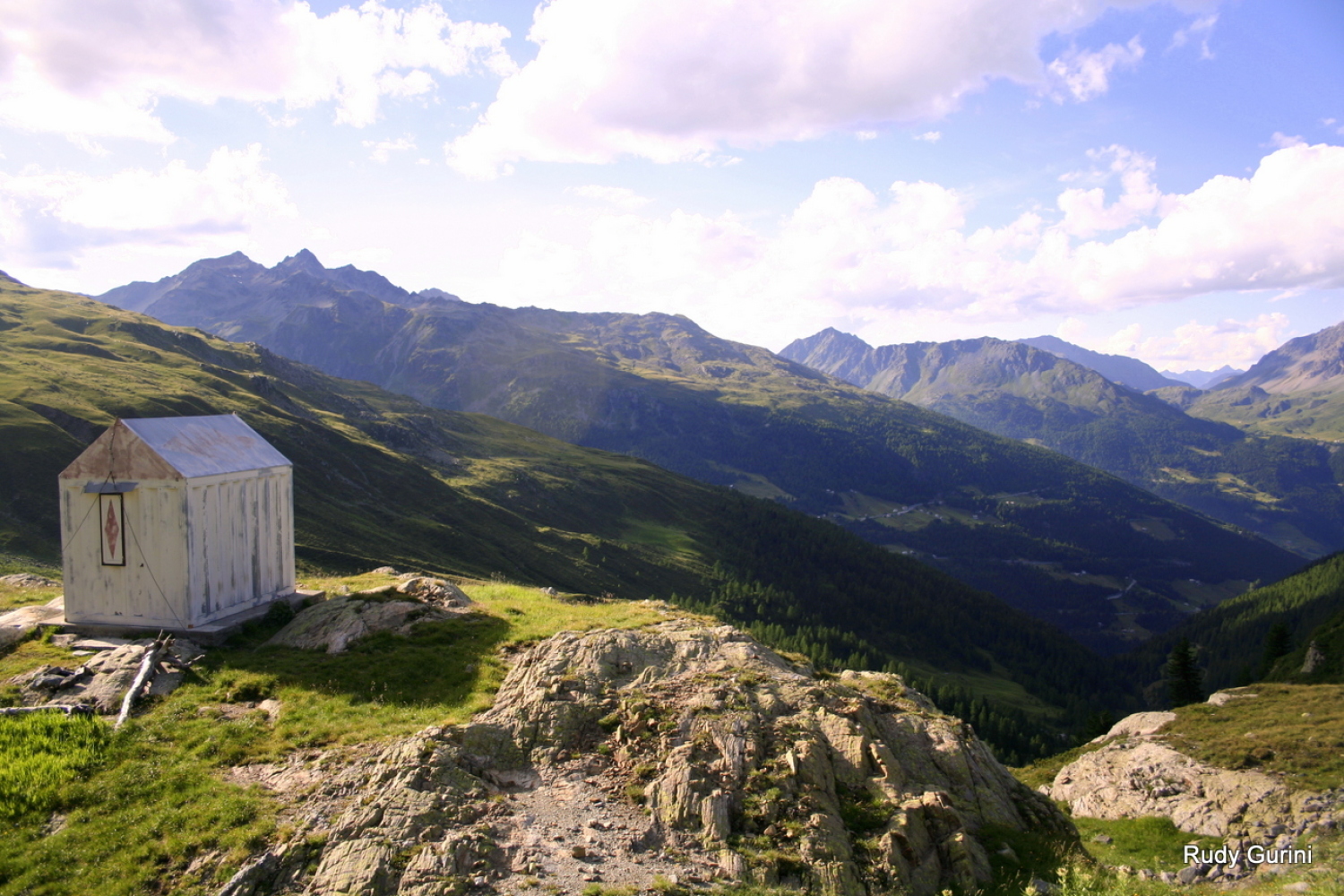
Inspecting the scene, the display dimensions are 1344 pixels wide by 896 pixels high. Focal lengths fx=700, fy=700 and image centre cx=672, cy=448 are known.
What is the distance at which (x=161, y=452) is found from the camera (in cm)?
2708

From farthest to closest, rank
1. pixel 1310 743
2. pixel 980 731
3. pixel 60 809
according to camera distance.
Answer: pixel 980 731
pixel 1310 743
pixel 60 809

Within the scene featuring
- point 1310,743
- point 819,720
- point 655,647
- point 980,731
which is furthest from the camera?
point 980,731

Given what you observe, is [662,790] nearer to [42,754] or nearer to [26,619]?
[42,754]

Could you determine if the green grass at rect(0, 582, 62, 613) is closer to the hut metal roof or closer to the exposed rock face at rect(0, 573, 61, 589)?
the exposed rock face at rect(0, 573, 61, 589)

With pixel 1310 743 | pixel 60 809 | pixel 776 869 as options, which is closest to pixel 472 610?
pixel 60 809

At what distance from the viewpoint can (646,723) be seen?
19.2m

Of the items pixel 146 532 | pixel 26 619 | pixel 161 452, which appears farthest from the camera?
pixel 26 619

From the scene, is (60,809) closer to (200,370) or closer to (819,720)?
(819,720)

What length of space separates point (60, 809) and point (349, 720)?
6322 mm

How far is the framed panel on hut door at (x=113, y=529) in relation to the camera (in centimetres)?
2738

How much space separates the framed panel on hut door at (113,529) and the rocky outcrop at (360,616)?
22.2 feet

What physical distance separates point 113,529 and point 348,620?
9728mm

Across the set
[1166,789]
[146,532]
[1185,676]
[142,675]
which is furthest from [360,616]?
A: [1185,676]

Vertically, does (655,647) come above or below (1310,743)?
above
